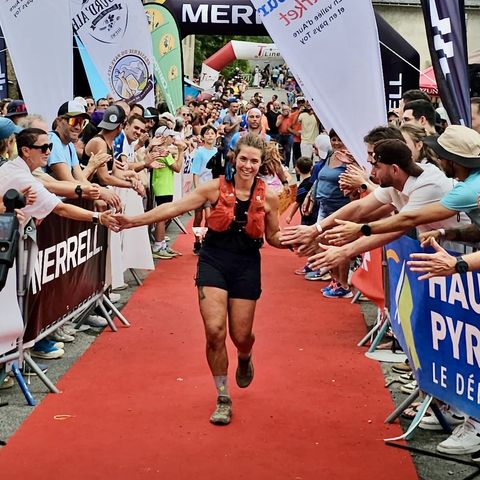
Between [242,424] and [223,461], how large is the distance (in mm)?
802

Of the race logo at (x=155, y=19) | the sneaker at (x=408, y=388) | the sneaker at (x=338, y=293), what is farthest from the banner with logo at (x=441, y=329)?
the race logo at (x=155, y=19)

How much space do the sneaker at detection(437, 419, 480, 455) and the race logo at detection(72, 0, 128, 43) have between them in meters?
9.50

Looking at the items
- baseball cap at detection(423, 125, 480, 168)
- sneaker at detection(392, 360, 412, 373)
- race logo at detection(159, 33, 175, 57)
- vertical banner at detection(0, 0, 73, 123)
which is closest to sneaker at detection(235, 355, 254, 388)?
sneaker at detection(392, 360, 412, 373)

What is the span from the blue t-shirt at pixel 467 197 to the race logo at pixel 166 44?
48.2 feet

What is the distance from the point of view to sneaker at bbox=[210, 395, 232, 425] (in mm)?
6566

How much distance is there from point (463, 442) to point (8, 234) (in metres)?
3.18

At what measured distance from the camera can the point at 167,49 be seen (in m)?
19.4

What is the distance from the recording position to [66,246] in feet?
27.1

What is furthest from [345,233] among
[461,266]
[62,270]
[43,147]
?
[62,270]

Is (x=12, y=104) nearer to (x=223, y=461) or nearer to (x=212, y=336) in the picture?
(x=212, y=336)

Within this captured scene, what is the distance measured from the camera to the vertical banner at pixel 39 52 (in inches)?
420

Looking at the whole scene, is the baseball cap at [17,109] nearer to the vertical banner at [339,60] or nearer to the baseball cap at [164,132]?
the vertical banner at [339,60]

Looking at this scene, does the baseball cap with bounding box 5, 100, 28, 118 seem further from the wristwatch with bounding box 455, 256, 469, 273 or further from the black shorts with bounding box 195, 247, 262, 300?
the wristwatch with bounding box 455, 256, 469, 273

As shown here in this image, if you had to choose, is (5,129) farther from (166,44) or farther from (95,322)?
(166,44)
